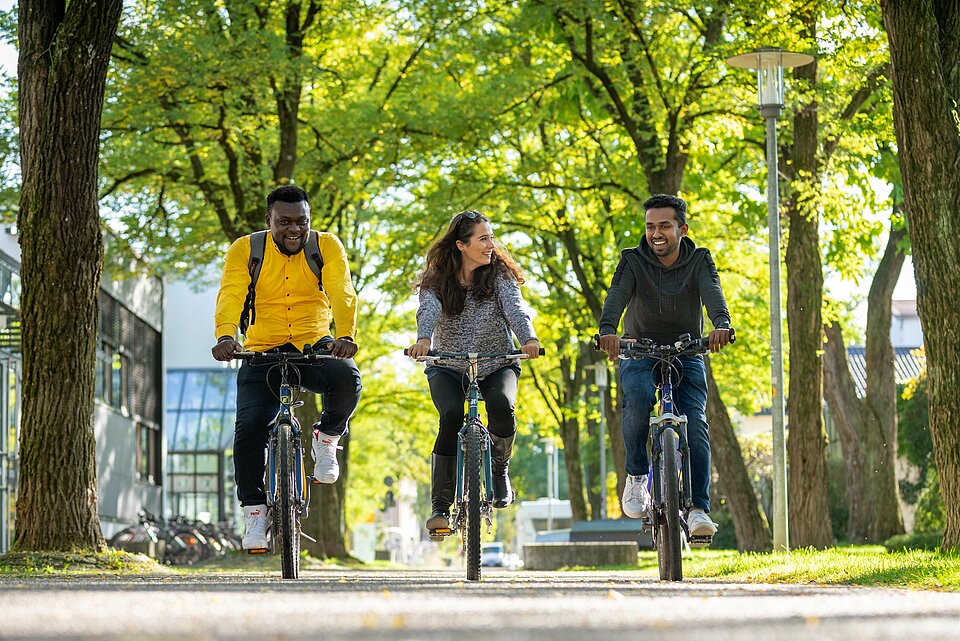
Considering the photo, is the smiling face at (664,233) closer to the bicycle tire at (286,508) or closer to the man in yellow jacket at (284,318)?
the man in yellow jacket at (284,318)

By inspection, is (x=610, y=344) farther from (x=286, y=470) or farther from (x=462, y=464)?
(x=286, y=470)

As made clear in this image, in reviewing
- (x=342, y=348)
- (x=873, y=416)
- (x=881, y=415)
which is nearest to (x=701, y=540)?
(x=342, y=348)

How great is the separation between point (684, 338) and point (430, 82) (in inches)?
677

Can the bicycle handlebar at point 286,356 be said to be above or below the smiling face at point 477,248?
below

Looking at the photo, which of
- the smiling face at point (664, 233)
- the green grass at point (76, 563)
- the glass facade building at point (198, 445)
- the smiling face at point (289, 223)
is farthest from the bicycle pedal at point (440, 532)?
the glass facade building at point (198, 445)

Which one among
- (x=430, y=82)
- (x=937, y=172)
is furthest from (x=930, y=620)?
(x=430, y=82)

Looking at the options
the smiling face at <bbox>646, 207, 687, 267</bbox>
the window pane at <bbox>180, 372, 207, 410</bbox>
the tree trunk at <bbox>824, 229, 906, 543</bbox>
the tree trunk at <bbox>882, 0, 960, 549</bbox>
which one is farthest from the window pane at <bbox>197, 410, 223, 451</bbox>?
the smiling face at <bbox>646, 207, 687, 267</bbox>

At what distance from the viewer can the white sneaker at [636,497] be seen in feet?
29.9

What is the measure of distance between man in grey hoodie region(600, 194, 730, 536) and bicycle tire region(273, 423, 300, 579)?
1878 mm

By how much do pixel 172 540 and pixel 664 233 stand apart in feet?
81.8

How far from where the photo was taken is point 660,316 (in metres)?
9.39

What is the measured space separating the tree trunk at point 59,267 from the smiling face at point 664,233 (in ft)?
16.4

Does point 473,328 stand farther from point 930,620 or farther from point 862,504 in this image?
point 862,504

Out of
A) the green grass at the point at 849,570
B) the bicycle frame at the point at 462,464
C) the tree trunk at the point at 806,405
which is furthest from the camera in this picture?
the tree trunk at the point at 806,405
